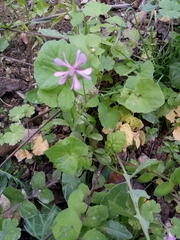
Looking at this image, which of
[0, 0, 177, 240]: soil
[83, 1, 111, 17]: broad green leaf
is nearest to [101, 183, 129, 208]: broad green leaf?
[0, 0, 177, 240]: soil

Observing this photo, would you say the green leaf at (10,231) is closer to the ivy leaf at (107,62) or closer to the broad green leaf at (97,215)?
the broad green leaf at (97,215)

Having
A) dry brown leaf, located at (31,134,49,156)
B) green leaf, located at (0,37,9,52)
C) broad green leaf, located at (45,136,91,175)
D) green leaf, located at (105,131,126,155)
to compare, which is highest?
green leaf, located at (0,37,9,52)

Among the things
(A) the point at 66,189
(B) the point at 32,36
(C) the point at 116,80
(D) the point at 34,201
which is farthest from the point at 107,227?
(B) the point at 32,36

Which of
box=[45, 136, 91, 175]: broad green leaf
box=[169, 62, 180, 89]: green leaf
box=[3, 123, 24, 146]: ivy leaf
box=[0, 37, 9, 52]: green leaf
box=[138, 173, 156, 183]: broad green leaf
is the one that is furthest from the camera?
box=[0, 37, 9, 52]: green leaf

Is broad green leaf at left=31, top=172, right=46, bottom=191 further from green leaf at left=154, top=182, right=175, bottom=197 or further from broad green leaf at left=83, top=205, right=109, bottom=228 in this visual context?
green leaf at left=154, top=182, right=175, bottom=197

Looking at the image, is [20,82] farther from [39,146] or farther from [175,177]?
[175,177]

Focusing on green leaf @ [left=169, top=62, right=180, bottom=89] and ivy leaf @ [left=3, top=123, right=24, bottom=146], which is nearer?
ivy leaf @ [left=3, top=123, right=24, bottom=146]

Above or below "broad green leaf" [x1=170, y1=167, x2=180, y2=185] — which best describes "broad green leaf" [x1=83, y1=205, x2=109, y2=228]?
below

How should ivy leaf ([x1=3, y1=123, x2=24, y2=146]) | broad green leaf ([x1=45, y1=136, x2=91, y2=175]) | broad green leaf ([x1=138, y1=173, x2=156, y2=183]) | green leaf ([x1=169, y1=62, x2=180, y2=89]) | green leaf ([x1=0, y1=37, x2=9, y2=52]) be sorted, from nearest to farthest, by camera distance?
broad green leaf ([x1=45, y1=136, x2=91, y2=175]) < broad green leaf ([x1=138, y1=173, x2=156, y2=183]) < ivy leaf ([x1=3, y1=123, x2=24, y2=146]) < green leaf ([x1=169, y1=62, x2=180, y2=89]) < green leaf ([x1=0, y1=37, x2=9, y2=52])
